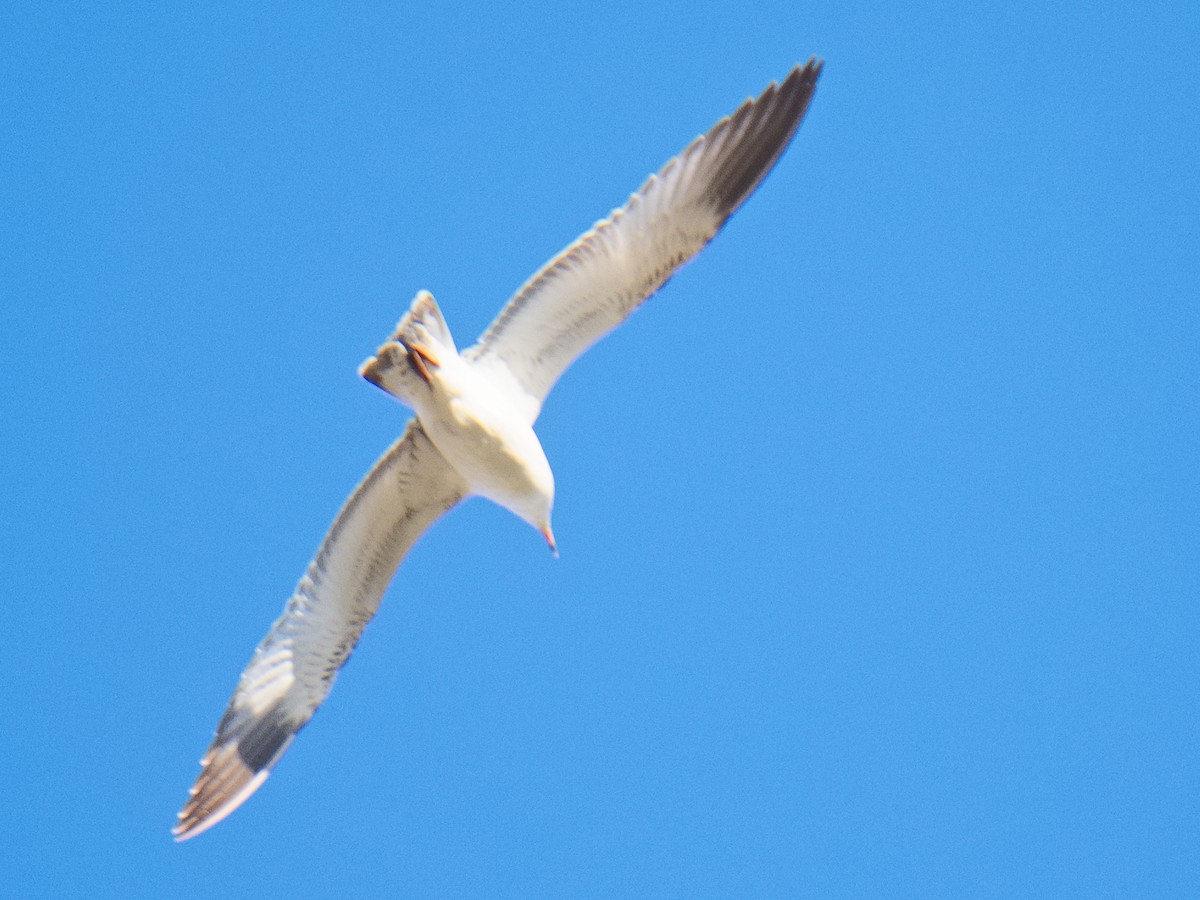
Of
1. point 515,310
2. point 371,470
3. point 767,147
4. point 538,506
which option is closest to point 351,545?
point 371,470

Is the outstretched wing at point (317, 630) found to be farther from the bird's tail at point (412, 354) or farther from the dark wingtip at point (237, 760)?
the bird's tail at point (412, 354)

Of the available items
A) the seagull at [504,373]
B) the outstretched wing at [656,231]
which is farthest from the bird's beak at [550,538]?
the outstretched wing at [656,231]

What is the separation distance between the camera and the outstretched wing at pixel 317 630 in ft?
30.3

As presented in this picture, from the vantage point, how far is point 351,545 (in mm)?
9383

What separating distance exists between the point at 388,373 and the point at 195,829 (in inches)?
131

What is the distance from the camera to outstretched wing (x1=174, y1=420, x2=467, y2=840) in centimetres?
923

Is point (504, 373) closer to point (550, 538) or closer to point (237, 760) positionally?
point (550, 538)

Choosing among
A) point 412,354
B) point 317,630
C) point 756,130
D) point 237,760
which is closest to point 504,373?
point 412,354

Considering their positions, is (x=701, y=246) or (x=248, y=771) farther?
(x=248, y=771)

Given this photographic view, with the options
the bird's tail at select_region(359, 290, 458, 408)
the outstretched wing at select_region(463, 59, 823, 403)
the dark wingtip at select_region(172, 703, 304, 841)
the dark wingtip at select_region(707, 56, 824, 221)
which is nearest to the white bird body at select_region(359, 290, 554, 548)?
the bird's tail at select_region(359, 290, 458, 408)

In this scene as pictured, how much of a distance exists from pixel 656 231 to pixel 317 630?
3.40 meters

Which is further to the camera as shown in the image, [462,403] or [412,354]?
[462,403]

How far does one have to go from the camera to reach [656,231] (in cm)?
859

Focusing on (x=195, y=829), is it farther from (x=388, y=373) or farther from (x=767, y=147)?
(x=767, y=147)
